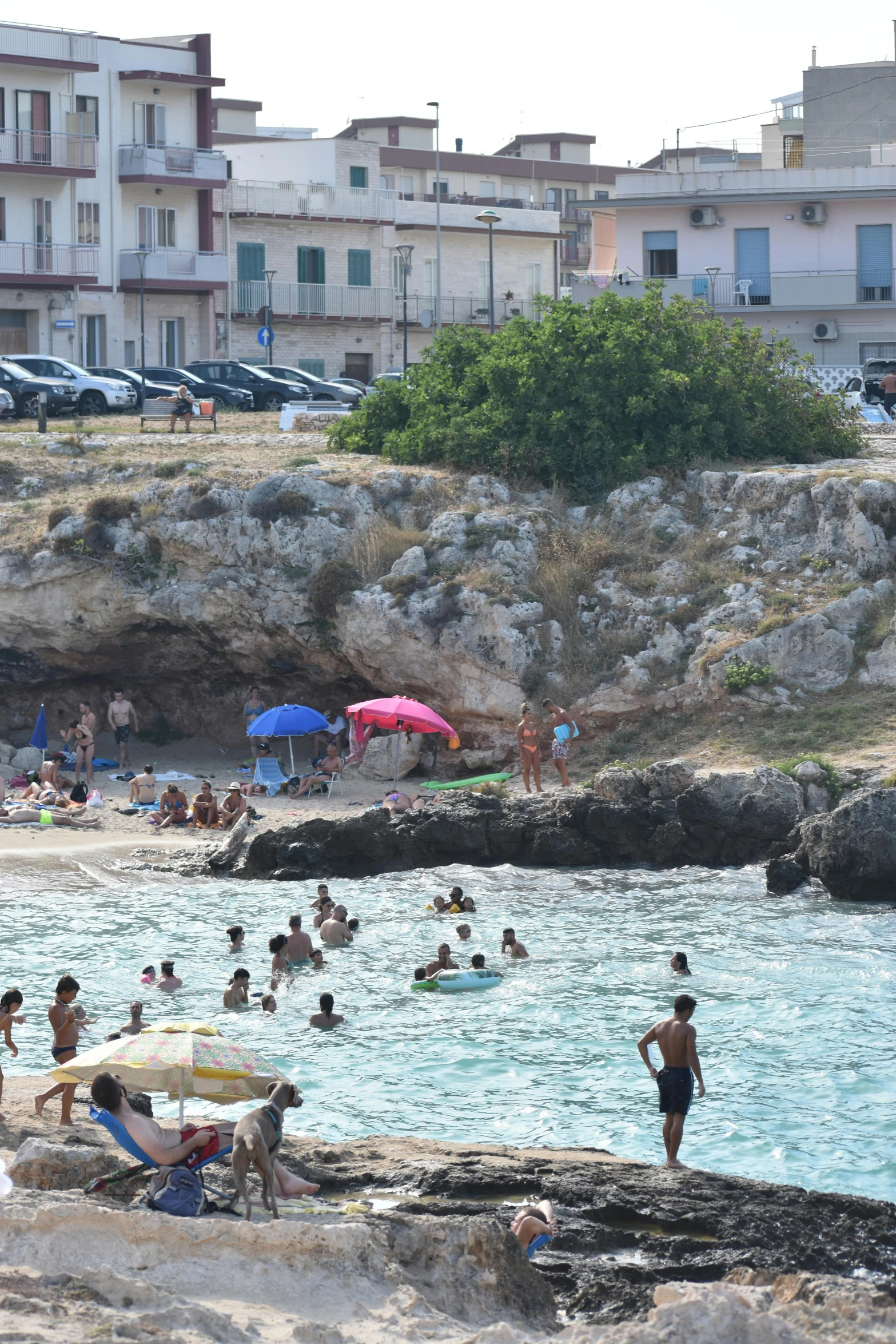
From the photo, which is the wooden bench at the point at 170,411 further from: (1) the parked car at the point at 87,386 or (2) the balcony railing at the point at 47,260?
(2) the balcony railing at the point at 47,260

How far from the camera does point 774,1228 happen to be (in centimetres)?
1095

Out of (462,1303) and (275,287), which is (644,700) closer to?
(462,1303)

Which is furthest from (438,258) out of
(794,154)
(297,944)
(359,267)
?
(297,944)

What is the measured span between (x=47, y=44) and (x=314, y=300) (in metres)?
12.1

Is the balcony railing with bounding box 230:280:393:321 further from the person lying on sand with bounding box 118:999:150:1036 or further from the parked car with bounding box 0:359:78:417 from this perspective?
the person lying on sand with bounding box 118:999:150:1036

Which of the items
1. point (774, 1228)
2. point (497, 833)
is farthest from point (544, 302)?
point (774, 1228)

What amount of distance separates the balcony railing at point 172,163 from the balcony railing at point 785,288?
43.4 ft

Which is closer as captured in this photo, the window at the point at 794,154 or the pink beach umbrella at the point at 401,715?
the pink beach umbrella at the point at 401,715

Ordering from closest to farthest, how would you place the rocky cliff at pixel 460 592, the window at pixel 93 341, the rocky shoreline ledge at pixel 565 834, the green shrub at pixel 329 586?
the rocky shoreline ledge at pixel 565 834 → the rocky cliff at pixel 460 592 → the green shrub at pixel 329 586 → the window at pixel 93 341

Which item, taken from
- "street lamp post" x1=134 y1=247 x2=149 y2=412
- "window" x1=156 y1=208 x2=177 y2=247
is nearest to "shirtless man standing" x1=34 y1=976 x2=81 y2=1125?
"street lamp post" x1=134 y1=247 x2=149 y2=412

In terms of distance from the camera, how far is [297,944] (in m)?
18.8

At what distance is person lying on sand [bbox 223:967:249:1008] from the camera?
1748cm

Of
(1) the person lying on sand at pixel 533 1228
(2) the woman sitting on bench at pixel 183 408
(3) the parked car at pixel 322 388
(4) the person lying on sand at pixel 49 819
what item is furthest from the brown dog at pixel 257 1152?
(3) the parked car at pixel 322 388

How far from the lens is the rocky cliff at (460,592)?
86.8ft
